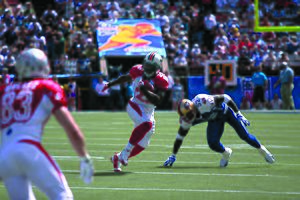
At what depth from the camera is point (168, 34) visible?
26156mm

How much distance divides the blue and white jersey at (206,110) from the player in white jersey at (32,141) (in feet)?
17.0

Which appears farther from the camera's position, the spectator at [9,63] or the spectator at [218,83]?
the spectator at [9,63]

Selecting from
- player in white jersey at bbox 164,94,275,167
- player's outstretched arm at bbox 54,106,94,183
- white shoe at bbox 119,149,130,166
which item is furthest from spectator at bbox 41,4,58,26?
player's outstretched arm at bbox 54,106,94,183

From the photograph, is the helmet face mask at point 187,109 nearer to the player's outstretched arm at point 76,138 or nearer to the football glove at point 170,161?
the football glove at point 170,161

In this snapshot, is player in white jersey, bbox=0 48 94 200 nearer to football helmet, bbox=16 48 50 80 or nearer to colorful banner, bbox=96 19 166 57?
football helmet, bbox=16 48 50 80

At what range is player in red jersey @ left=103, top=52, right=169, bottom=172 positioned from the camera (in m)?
9.58

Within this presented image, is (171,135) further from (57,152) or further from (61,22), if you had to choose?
(61,22)

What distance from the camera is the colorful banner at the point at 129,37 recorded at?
2559cm

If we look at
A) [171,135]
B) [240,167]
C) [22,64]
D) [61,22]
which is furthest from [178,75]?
[22,64]

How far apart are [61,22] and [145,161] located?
17096mm

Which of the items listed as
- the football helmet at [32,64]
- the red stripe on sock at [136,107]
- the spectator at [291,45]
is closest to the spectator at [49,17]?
the spectator at [291,45]

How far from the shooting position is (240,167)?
10.1 metres

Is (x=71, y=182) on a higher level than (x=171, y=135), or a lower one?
higher

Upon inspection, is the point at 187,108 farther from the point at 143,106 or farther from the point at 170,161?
the point at 170,161
